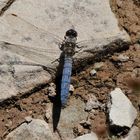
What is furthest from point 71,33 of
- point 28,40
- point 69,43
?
point 28,40

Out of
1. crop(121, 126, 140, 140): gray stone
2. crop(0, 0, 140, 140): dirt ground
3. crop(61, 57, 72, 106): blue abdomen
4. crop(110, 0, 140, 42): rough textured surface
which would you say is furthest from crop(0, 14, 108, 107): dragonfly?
crop(121, 126, 140, 140): gray stone

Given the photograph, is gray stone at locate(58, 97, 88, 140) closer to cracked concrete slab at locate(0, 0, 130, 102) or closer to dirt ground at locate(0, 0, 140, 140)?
dirt ground at locate(0, 0, 140, 140)

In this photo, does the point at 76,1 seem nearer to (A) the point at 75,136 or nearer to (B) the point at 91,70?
(B) the point at 91,70

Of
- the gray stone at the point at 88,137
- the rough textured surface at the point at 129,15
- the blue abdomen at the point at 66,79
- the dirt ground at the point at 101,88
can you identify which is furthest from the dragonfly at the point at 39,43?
the gray stone at the point at 88,137

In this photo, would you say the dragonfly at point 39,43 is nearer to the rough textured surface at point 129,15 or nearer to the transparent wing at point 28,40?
the transparent wing at point 28,40

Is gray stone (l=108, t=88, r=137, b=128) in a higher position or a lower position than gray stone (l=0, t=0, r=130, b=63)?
lower

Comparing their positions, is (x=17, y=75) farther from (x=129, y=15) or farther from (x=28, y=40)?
(x=129, y=15)

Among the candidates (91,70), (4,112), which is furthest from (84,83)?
(4,112)
